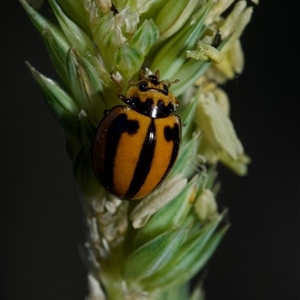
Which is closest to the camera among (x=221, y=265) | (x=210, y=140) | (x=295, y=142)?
(x=210, y=140)

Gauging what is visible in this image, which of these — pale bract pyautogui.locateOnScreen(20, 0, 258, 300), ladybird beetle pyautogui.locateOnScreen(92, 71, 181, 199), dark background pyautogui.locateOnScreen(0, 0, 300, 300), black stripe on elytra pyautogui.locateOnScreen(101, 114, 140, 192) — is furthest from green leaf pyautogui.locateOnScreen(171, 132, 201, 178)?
dark background pyautogui.locateOnScreen(0, 0, 300, 300)

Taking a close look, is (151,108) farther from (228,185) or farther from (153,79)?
(228,185)

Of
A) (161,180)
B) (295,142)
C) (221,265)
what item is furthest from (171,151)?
(295,142)

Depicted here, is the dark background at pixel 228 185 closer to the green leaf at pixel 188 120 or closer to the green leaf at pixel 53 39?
the green leaf at pixel 188 120

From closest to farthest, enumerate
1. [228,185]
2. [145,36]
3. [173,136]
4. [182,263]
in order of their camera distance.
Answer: [145,36] < [173,136] < [182,263] < [228,185]

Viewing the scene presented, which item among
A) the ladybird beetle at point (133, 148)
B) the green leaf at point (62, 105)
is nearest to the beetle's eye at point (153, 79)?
the ladybird beetle at point (133, 148)

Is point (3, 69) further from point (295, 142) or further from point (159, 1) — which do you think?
point (159, 1)

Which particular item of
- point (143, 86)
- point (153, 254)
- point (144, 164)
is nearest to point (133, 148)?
point (144, 164)
